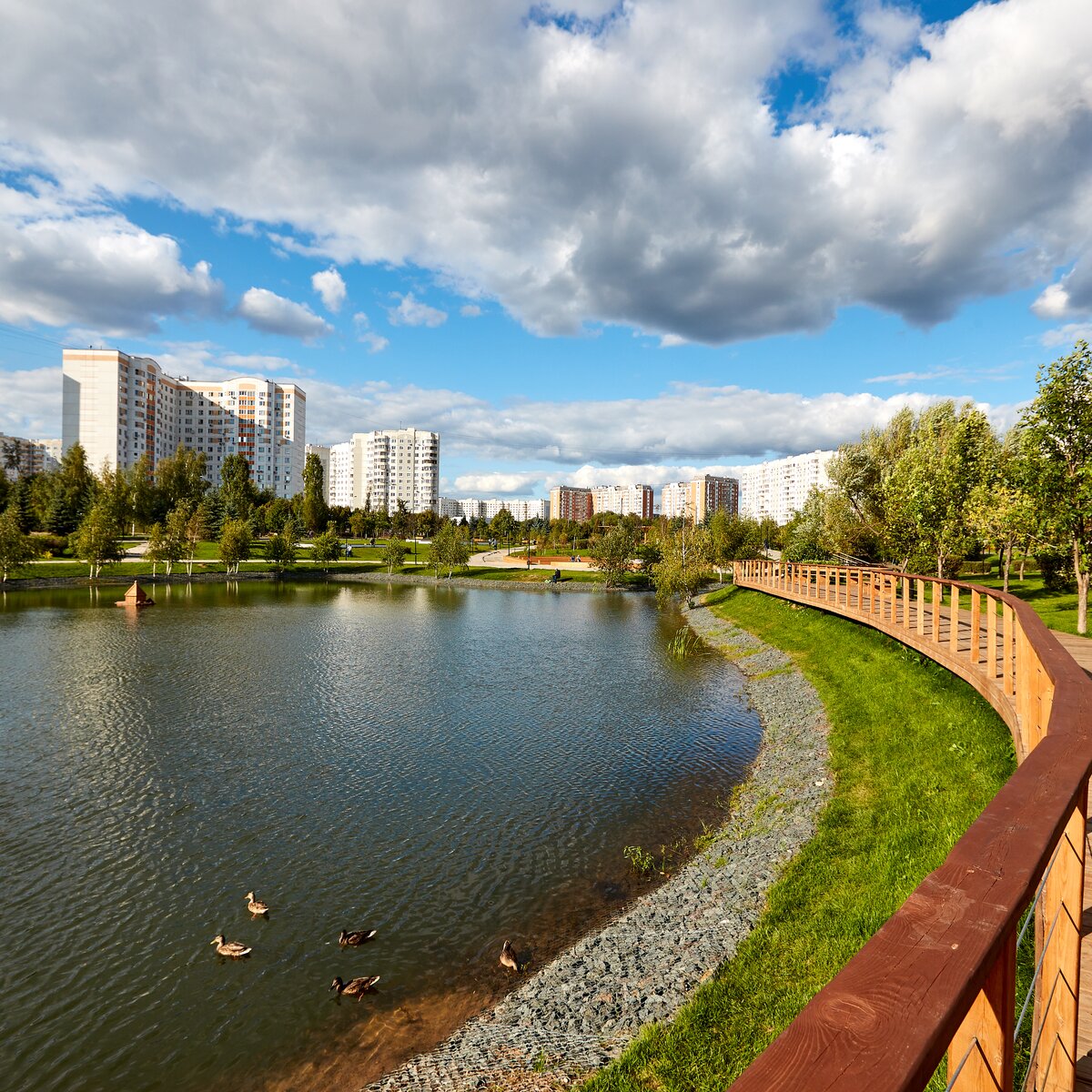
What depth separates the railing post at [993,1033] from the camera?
6.08 ft

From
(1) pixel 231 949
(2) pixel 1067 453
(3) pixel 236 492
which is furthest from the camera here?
(3) pixel 236 492

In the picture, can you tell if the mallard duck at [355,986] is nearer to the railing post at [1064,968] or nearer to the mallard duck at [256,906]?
the mallard duck at [256,906]

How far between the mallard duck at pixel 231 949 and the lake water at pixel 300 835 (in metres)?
0.13

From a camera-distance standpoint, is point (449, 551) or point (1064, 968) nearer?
point (1064, 968)

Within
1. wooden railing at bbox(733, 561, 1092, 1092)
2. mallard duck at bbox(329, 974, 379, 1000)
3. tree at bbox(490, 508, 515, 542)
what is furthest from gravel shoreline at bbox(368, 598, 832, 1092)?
tree at bbox(490, 508, 515, 542)

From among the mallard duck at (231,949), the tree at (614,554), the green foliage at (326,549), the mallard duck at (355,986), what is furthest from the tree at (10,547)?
the mallard duck at (355,986)

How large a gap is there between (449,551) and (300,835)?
73.9m

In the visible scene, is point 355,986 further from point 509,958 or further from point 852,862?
point 852,862

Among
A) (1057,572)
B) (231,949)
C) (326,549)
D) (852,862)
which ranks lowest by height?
(231,949)

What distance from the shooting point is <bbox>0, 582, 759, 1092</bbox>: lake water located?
985cm

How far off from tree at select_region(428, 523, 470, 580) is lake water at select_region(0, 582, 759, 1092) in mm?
54148

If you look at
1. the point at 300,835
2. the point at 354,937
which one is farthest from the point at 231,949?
the point at 300,835

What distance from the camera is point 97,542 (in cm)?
7062

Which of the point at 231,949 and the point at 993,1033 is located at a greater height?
the point at 993,1033
